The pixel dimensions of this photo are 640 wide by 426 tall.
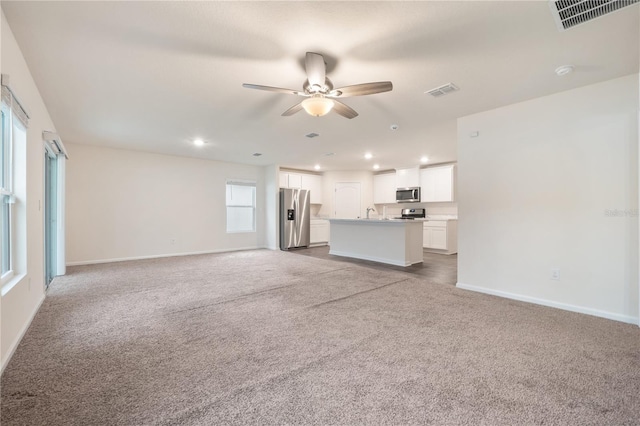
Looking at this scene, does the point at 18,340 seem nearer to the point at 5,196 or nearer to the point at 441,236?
the point at 5,196

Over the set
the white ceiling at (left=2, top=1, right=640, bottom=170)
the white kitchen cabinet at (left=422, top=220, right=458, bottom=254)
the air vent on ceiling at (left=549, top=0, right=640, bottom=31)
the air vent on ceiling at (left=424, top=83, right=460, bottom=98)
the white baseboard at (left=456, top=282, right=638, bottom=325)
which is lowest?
the white baseboard at (left=456, top=282, right=638, bottom=325)

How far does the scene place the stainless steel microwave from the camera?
8164 mm

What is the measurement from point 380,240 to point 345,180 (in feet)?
11.9

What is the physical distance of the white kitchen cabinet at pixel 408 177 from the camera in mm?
8227

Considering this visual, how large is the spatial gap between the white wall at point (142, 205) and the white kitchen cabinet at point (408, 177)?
467 centimetres

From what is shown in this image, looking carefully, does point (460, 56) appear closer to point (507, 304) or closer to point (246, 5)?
point (246, 5)

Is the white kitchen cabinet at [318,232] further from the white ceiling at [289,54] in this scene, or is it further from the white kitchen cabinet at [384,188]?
the white ceiling at [289,54]

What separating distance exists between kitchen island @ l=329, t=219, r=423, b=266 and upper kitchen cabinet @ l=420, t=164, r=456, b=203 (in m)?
2.16

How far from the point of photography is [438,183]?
7.79 m

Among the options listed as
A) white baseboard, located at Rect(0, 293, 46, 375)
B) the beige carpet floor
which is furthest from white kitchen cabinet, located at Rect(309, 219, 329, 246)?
white baseboard, located at Rect(0, 293, 46, 375)

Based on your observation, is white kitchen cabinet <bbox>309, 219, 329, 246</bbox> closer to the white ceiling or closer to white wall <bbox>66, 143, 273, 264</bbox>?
white wall <bbox>66, 143, 273, 264</bbox>

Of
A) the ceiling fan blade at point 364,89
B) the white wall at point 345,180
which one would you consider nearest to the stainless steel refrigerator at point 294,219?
the white wall at point 345,180

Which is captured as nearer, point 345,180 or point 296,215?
point 296,215

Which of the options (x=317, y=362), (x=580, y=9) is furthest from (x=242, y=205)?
(x=580, y=9)
